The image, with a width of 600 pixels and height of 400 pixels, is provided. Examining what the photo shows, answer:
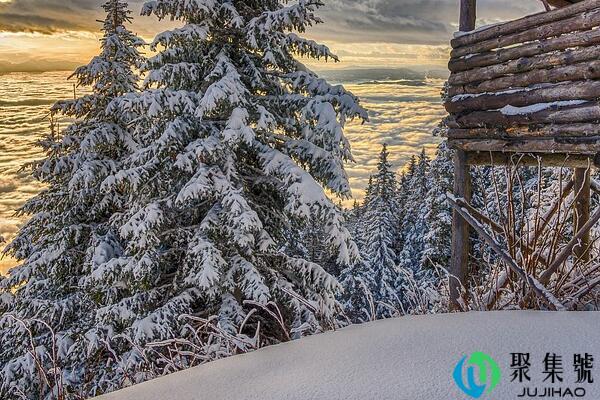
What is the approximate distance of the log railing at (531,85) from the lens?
435 centimetres

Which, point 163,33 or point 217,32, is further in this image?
point 217,32

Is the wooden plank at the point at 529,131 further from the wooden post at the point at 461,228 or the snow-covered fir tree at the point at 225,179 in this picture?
the snow-covered fir tree at the point at 225,179

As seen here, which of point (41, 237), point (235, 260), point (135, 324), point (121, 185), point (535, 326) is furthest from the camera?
point (41, 237)

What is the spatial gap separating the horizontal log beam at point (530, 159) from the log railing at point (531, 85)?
0.16 m

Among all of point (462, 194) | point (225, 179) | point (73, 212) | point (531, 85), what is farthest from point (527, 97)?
point (73, 212)

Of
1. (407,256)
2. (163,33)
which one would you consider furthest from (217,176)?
(407,256)

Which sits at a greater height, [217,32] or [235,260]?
[217,32]

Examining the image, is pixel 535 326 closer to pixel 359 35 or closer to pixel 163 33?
pixel 163 33

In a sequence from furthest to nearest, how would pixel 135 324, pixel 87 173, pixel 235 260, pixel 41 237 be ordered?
pixel 41 237, pixel 87 173, pixel 235 260, pixel 135 324

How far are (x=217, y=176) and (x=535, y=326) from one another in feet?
18.8

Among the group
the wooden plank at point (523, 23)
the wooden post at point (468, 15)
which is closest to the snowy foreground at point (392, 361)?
the wooden plank at point (523, 23)

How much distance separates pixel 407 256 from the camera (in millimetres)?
28812

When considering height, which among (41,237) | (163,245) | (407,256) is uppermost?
(163,245)

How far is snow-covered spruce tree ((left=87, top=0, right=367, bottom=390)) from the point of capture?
7.26 meters
